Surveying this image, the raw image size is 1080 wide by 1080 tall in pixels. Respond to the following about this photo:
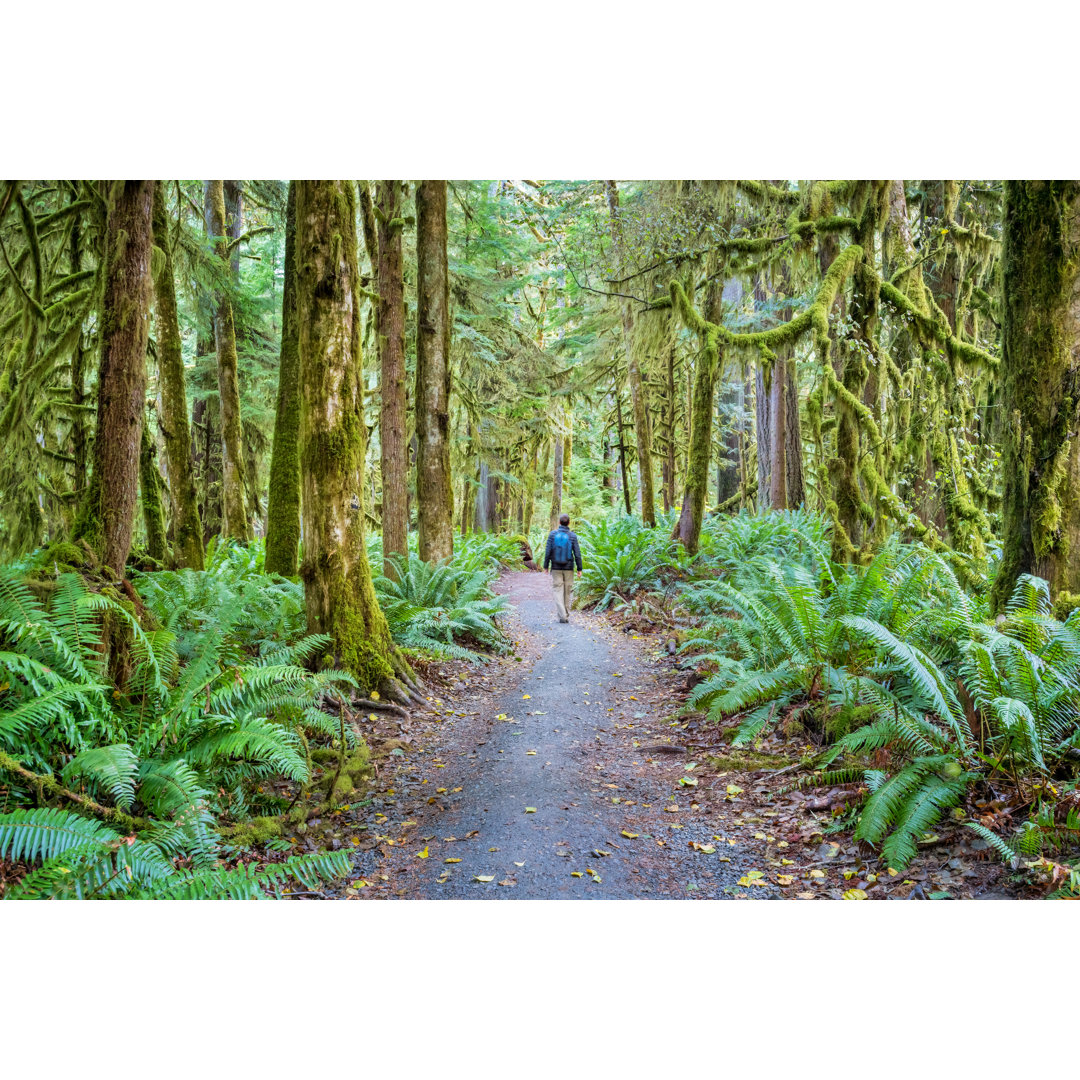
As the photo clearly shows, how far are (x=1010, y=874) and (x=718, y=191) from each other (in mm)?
9034

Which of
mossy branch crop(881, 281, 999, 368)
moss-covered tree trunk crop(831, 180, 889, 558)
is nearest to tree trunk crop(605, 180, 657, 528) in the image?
moss-covered tree trunk crop(831, 180, 889, 558)

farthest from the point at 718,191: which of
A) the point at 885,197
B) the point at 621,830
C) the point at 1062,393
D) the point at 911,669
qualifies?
the point at 621,830

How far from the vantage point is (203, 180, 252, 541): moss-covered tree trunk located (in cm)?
993

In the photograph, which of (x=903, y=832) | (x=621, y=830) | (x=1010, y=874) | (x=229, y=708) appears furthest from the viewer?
(x=229, y=708)

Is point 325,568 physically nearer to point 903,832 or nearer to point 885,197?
point 903,832

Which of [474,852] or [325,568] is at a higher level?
[325,568]

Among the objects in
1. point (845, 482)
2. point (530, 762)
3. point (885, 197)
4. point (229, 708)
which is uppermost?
point (885, 197)

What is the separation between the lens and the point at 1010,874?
292cm

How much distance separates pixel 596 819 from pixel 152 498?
19.2 feet

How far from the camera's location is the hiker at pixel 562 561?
10.3 m

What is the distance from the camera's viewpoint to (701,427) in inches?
399

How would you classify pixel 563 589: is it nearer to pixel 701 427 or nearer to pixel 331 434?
pixel 701 427

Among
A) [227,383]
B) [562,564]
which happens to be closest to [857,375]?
[562,564]

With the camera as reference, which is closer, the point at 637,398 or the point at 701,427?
the point at 701,427
